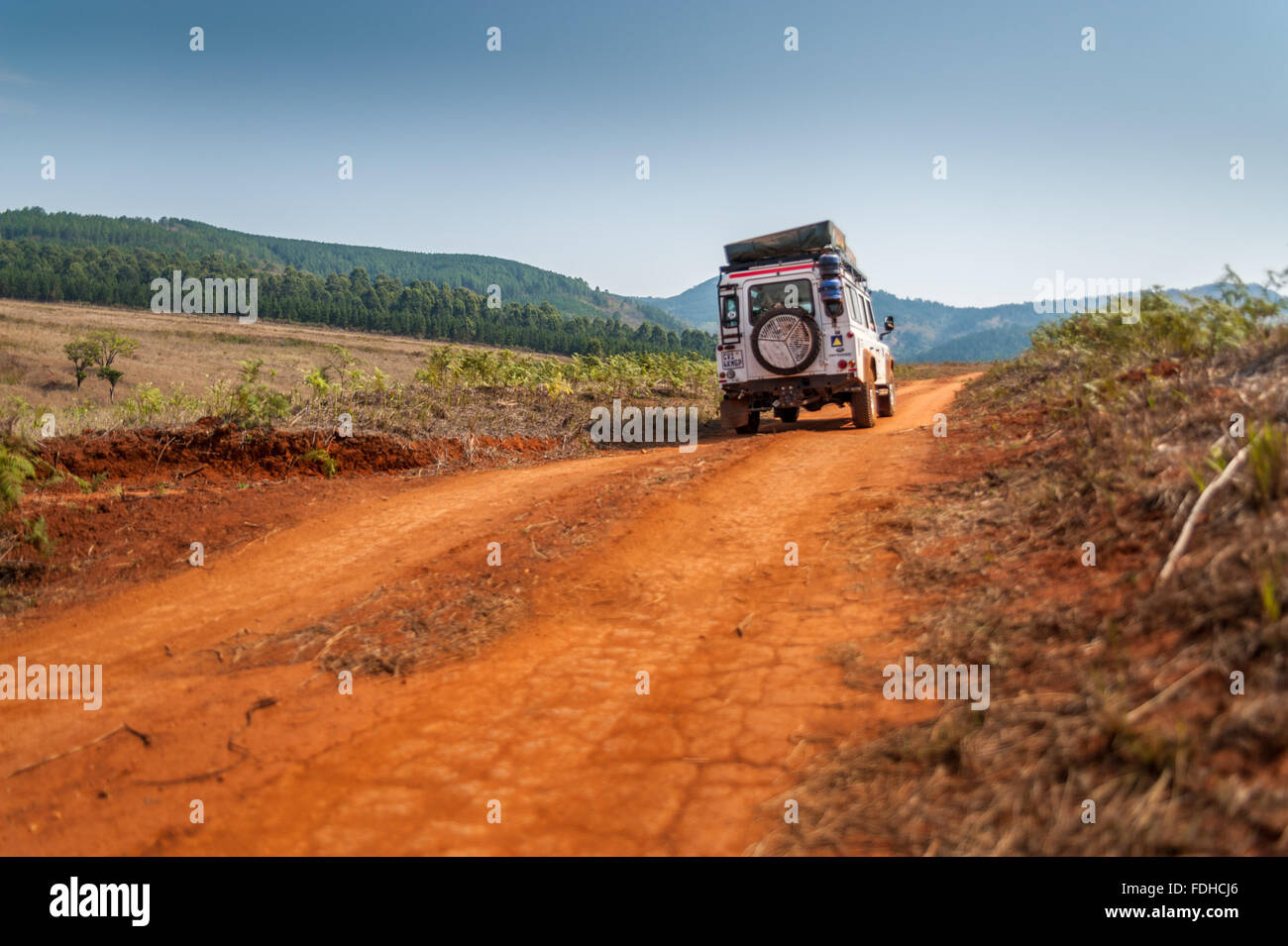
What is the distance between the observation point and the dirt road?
309 centimetres

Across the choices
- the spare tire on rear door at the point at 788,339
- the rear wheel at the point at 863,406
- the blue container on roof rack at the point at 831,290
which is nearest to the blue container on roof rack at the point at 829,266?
the blue container on roof rack at the point at 831,290

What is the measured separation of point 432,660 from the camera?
15.2ft

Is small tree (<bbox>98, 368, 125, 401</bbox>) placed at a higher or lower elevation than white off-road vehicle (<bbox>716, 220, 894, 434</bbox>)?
higher

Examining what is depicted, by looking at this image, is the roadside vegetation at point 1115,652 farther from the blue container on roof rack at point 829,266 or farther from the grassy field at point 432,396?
the grassy field at point 432,396

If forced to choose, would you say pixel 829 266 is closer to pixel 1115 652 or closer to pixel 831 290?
pixel 831 290

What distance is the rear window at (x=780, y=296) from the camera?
45.7ft

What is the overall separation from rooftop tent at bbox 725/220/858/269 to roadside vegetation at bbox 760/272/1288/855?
30.8 ft

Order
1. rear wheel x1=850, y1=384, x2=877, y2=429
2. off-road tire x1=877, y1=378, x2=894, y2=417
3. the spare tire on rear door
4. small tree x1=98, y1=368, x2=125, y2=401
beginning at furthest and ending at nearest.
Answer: small tree x1=98, y1=368, x2=125, y2=401 → off-road tire x1=877, y1=378, x2=894, y2=417 → rear wheel x1=850, y1=384, x2=877, y2=429 → the spare tire on rear door

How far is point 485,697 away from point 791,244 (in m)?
12.8

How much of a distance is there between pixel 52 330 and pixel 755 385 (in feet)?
292

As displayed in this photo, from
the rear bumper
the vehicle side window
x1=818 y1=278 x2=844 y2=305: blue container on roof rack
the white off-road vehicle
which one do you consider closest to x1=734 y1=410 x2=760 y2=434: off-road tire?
the white off-road vehicle

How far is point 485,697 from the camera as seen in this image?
411cm

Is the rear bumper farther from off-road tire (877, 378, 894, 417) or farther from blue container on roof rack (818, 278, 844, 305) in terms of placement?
off-road tire (877, 378, 894, 417)
